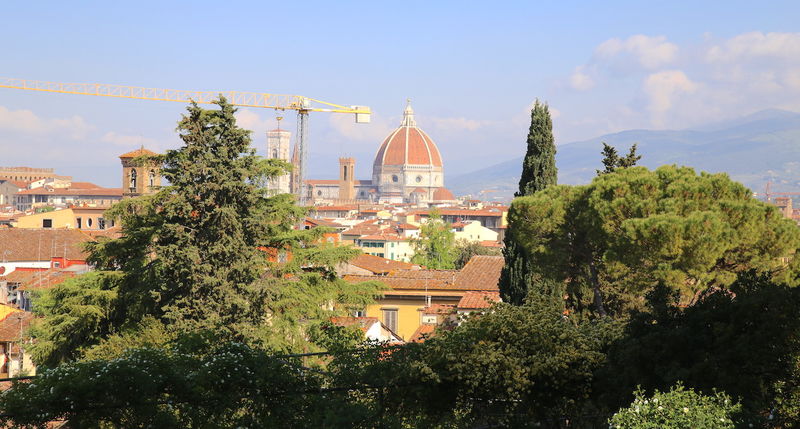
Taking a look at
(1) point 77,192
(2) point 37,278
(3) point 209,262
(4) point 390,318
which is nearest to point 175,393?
(3) point 209,262

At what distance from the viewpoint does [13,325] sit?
24.9m

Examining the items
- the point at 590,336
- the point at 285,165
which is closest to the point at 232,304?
the point at 285,165

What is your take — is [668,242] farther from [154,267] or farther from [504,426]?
[154,267]

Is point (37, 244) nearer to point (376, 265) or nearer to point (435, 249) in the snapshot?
point (376, 265)

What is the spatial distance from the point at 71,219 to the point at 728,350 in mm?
67616

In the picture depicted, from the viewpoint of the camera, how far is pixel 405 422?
9.52 metres

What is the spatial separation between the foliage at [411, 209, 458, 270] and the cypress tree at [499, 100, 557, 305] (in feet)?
102

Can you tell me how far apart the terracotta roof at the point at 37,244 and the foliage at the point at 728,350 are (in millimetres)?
36458

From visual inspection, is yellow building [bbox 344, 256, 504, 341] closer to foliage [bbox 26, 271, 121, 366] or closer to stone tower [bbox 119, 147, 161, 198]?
foliage [bbox 26, 271, 121, 366]

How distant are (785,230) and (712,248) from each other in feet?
5.64

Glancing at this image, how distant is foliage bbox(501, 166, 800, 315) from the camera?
15.1m

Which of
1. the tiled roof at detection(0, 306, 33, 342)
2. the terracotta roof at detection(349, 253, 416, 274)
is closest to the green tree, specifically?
the tiled roof at detection(0, 306, 33, 342)

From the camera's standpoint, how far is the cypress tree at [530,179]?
2070 centimetres

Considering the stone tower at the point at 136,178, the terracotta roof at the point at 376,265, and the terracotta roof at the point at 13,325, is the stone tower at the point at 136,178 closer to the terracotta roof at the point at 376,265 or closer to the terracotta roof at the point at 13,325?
the terracotta roof at the point at 376,265
